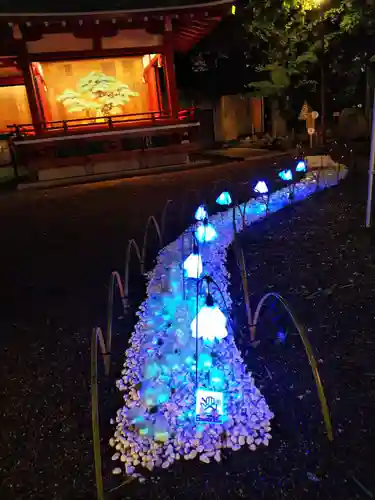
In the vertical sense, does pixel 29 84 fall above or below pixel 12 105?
above

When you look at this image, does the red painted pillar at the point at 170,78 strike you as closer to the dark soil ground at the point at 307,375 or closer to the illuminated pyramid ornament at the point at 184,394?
the dark soil ground at the point at 307,375

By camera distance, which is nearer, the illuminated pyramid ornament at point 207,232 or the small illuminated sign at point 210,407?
the small illuminated sign at point 210,407

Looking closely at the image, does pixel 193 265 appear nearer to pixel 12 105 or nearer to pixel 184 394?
pixel 184 394

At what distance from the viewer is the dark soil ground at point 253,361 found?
2.54m

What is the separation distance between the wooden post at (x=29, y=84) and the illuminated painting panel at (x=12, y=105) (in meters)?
6.82

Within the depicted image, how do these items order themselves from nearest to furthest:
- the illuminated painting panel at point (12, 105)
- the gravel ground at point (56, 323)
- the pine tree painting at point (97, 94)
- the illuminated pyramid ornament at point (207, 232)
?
the gravel ground at point (56, 323)
the illuminated pyramid ornament at point (207, 232)
the pine tree painting at point (97, 94)
the illuminated painting panel at point (12, 105)

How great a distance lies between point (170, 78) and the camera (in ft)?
51.7

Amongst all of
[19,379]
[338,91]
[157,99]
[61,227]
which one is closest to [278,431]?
[19,379]

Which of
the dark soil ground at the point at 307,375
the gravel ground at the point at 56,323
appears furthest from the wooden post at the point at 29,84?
the dark soil ground at the point at 307,375

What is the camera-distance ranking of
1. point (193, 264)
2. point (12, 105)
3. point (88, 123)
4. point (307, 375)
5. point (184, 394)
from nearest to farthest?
1. point (184, 394)
2. point (307, 375)
3. point (193, 264)
4. point (88, 123)
5. point (12, 105)

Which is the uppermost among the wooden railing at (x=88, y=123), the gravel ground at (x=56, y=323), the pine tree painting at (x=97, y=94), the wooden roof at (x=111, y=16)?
the wooden roof at (x=111, y=16)

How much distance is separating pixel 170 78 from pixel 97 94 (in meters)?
3.09

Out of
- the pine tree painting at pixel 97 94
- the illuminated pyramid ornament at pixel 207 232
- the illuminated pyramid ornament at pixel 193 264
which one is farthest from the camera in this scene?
the pine tree painting at pixel 97 94

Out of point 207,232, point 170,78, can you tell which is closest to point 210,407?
point 207,232
